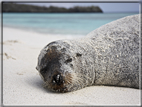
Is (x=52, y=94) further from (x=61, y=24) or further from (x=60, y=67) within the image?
(x=61, y=24)

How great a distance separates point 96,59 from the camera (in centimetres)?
298

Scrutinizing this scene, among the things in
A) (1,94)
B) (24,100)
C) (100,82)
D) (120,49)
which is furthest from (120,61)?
(1,94)

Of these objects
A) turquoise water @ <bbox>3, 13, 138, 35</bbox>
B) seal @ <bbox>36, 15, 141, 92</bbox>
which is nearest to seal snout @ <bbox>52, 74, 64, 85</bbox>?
seal @ <bbox>36, 15, 141, 92</bbox>

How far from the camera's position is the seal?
259 centimetres

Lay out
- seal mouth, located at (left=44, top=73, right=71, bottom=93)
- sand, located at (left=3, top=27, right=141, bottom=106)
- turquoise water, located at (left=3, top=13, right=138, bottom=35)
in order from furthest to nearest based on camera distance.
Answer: turquoise water, located at (left=3, top=13, right=138, bottom=35), seal mouth, located at (left=44, top=73, right=71, bottom=93), sand, located at (left=3, top=27, right=141, bottom=106)

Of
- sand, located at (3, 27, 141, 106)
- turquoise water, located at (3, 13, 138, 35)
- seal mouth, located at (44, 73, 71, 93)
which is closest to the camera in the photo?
sand, located at (3, 27, 141, 106)

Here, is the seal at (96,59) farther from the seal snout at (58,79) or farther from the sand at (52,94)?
Answer: the sand at (52,94)

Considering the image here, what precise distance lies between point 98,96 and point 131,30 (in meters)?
1.49

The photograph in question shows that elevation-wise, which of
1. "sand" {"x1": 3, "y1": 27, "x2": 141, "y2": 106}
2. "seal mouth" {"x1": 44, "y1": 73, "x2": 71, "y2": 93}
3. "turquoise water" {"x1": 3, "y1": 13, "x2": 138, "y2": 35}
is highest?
"turquoise water" {"x1": 3, "y1": 13, "x2": 138, "y2": 35}

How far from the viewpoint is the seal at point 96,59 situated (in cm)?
259

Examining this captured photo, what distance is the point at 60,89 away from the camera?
2562 mm

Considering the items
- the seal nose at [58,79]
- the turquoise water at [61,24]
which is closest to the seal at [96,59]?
the seal nose at [58,79]

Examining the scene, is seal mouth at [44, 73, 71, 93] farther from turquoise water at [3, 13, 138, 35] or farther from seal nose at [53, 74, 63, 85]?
turquoise water at [3, 13, 138, 35]

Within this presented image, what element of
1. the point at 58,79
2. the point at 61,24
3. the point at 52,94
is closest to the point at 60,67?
the point at 58,79
